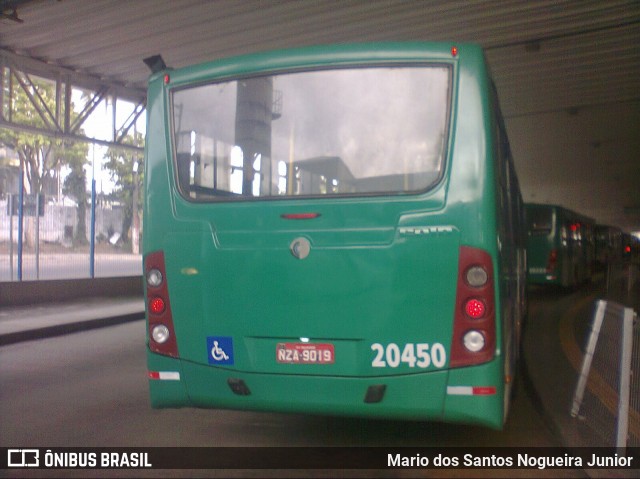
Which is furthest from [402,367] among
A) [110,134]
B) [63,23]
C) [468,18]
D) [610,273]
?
[610,273]

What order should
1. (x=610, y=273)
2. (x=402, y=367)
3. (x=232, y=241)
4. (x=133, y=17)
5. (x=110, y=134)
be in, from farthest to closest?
(x=610, y=273) → (x=110, y=134) → (x=133, y=17) → (x=232, y=241) → (x=402, y=367)

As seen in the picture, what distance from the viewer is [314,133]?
5352 millimetres

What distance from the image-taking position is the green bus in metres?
A: 4.87

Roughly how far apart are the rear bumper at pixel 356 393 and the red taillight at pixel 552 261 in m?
17.5

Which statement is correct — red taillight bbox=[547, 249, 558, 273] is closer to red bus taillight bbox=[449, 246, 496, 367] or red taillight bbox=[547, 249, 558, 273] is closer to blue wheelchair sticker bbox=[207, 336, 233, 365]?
red bus taillight bbox=[449, 246, 496, 367]

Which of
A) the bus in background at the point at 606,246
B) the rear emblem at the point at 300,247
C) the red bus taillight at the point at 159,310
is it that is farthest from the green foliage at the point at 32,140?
the bus in background at the point at 606,246

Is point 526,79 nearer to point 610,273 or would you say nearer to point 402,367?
point 610,273

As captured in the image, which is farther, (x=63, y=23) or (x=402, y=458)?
(x=63, y=23)

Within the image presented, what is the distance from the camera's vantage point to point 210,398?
17.6 ft

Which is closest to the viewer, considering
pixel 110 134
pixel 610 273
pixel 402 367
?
pixel 402 367

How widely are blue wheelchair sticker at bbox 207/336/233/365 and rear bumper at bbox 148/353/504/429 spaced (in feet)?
0.21

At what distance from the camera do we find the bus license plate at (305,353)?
508 centimetres

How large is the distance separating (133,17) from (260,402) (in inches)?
423

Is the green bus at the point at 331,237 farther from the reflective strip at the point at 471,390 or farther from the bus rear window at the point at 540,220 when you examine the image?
the bus rear window at the point at 540,220
